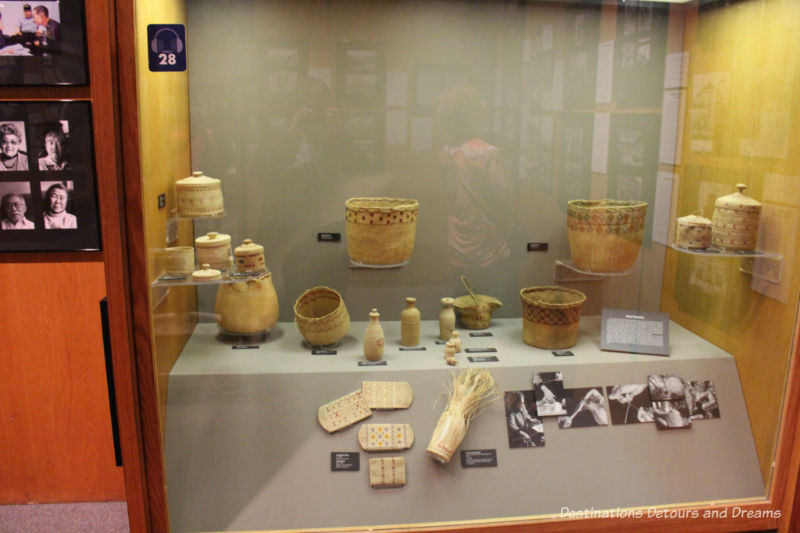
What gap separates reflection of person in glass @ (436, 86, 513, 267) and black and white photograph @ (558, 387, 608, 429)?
0.72 metres

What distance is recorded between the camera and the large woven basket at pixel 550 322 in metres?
2.85

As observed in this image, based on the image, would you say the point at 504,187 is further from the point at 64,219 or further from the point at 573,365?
the point at 64,219

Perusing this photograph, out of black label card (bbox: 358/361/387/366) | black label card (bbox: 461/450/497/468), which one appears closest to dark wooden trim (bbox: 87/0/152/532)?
black label card (bbox: 358/361/387/366)

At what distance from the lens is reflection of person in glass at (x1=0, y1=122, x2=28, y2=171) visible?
253cm

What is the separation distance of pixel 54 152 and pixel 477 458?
1994mm

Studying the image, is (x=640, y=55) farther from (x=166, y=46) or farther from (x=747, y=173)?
(x=166, y=46)

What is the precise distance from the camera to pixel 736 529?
8.63ft

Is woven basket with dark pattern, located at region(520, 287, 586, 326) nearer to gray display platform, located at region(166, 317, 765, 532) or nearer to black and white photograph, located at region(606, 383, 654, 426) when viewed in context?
gray display platform, located at region(166, 317, 765, 532)

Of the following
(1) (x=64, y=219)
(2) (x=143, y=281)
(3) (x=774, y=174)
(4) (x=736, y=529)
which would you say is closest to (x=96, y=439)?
(1) (x=64, y=219)

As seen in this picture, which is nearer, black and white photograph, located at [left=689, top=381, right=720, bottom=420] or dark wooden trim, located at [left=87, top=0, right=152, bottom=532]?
dark wooden trim, located at [left=87, top=0, right=152, bottom=532]

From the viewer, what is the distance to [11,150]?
2.55 meters

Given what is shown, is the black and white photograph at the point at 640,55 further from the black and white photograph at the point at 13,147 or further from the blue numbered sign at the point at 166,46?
the black and white photograph at the point at 13,147

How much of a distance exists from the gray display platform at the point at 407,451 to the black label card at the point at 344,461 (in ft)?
0.06

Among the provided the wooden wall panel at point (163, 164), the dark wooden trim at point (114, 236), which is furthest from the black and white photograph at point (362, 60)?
the dark wooden trim at point (114, 236)
